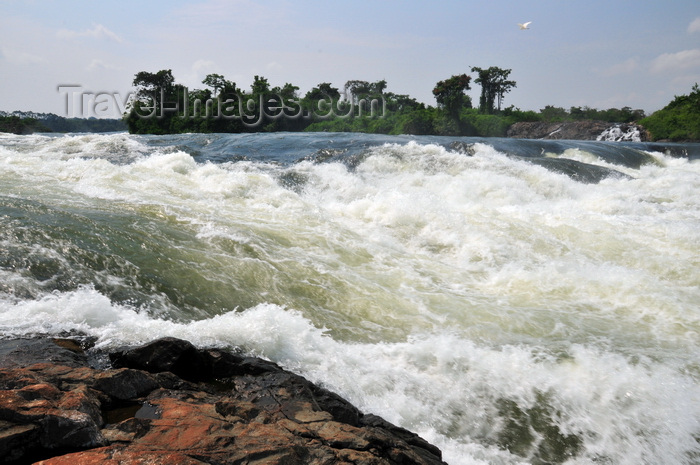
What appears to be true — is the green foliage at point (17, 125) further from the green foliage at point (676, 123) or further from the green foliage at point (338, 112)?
the green foliage at point (676, 123)

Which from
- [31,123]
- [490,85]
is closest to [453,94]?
[490,85]

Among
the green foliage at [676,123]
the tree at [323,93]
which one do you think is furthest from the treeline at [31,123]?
the green foliage at [676,123]

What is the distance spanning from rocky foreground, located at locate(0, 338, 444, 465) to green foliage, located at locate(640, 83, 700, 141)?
3343cm

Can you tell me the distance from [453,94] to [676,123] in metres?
17.3

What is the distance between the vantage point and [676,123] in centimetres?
2953

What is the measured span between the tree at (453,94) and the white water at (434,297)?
111 feet

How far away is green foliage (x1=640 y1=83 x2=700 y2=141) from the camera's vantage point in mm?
28672

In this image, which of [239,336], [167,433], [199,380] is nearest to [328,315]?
[239,336]

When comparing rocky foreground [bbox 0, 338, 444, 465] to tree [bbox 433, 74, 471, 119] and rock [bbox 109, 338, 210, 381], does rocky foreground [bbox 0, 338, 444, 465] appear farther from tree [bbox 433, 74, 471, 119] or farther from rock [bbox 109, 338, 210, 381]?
tree [bbox 433, 74, 471, 119]

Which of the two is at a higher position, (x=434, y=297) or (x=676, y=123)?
(x=676, y=123)

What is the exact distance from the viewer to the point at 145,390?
2.27 metres

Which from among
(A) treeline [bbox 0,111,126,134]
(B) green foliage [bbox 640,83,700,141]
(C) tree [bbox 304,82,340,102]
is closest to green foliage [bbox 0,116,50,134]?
(A) treeline [bbox 0,111,126,134]

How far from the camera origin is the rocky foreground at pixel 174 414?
1689mm

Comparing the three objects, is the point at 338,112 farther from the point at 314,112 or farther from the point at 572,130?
the point at 572,130
